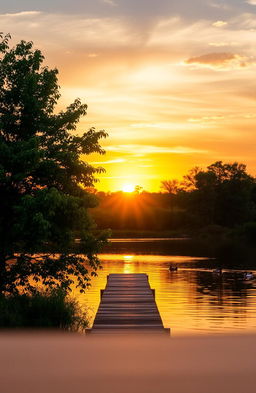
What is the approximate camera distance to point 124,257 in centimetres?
8425

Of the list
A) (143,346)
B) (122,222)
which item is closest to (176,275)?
(143,346)

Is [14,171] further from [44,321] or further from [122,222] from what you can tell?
[122,222]

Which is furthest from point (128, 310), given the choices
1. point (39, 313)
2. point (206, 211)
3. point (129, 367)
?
point (206, 211)

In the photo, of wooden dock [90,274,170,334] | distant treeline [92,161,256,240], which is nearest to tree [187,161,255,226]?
distant treeline [92,161,256,240]

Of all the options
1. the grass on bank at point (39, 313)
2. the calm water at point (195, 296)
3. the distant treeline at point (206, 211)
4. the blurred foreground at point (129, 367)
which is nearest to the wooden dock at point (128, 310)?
the grass on bank at point (39, 313)

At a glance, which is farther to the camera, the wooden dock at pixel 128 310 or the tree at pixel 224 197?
the tree at pixel 224 197

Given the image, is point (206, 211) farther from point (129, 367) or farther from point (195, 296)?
point (129, 367)

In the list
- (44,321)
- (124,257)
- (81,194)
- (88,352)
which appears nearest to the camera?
(88,352)

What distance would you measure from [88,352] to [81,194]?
1376 centimetres

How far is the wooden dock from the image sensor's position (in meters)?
22.5

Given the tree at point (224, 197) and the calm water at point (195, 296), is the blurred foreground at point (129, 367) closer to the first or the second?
the calm water at point (195, 296)

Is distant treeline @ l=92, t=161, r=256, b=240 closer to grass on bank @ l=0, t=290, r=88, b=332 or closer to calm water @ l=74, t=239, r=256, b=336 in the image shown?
calm water @ l=74, t=239, r=256, b=336

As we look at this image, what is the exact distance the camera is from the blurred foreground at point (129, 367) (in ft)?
35.5

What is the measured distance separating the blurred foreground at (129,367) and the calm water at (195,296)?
13476mm
